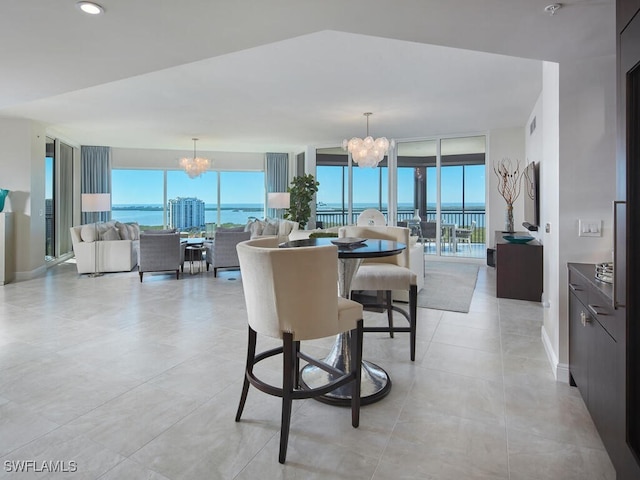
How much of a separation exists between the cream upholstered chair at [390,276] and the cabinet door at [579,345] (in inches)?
37.9

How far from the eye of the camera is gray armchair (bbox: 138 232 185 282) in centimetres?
589

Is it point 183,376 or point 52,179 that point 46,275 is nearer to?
point 52,179

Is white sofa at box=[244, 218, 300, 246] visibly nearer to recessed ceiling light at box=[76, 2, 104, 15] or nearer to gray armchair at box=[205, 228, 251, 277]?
gray armchair at box=[205, 228, 251, 277]

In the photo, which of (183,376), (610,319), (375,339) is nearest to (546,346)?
(375,339)

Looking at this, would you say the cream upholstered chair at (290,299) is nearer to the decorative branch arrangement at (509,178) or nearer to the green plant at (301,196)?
the decorative branch arrangement at (509,178)

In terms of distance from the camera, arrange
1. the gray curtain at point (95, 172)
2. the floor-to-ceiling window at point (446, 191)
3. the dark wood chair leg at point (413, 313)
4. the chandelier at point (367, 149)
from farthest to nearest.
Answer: the gray curtain at point (95, 172)
the floor-to-ceiling window at point (446, 191)
the chandelier at point (367, 149)
the dark wood chair leg at point (413, 313)

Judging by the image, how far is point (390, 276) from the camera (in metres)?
2.98

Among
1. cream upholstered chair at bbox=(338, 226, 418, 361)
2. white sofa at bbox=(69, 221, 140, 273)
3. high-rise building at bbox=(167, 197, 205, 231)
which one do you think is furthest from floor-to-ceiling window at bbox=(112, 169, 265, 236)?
cream upholstered chair at bbox=(338, 226, 418, 361)

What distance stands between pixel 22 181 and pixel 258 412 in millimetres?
6374

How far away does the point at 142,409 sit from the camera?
83.7 inches

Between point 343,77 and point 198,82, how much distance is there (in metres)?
1.78

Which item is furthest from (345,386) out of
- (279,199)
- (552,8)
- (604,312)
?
(279,199)

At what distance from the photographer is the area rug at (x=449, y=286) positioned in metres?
4.43

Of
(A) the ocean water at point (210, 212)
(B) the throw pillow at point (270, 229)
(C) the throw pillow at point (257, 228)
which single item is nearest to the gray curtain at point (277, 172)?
(A) the ocean water at point (210, 212)
